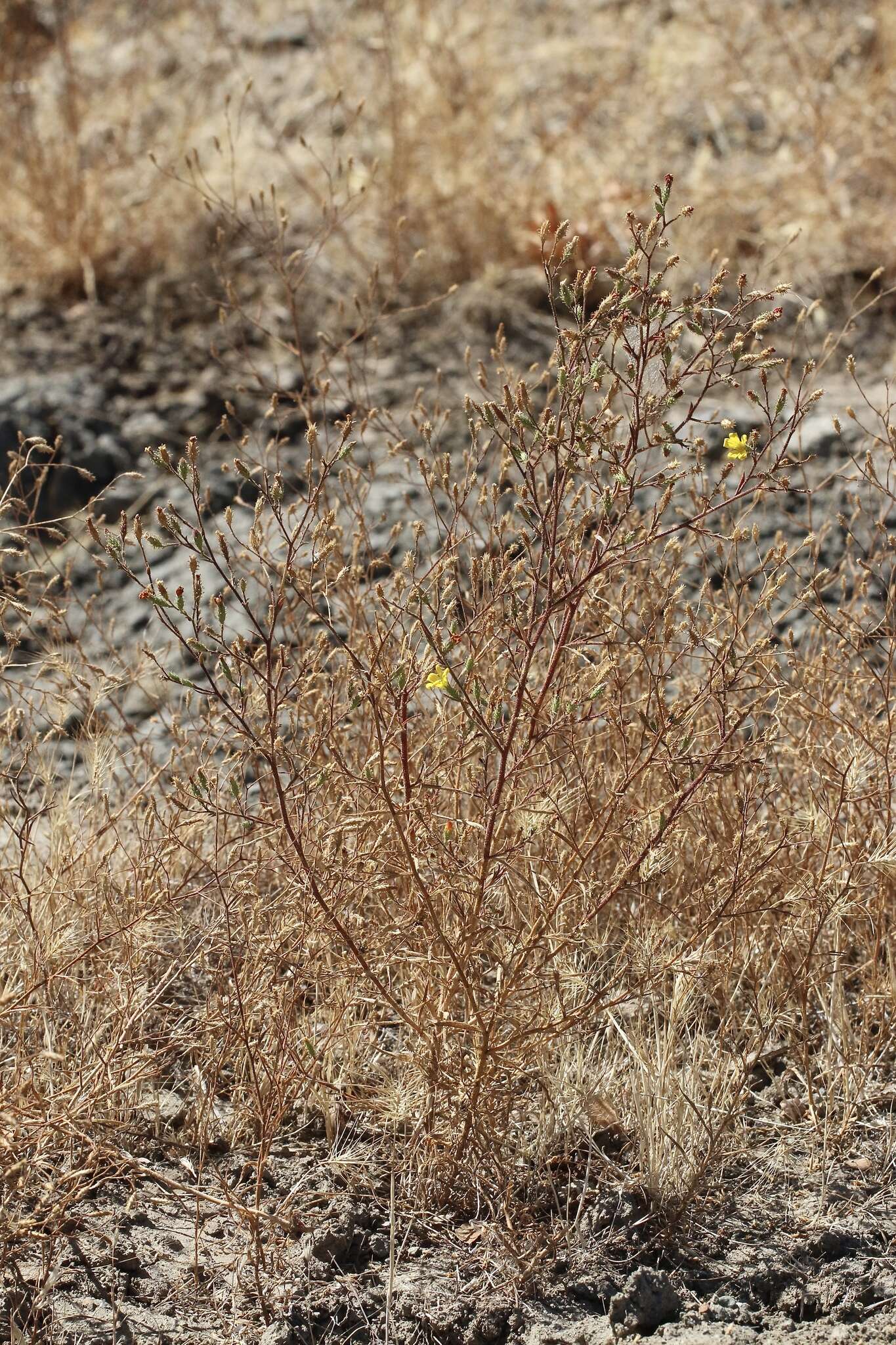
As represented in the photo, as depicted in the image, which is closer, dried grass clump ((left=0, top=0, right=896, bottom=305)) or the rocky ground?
the rocky ground

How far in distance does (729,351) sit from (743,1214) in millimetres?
1357

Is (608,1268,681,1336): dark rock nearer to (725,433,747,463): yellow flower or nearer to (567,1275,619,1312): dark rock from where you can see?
(567,1275,619,1312): dark rock

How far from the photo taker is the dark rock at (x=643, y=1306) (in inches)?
78.7

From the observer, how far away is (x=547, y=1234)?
214 cm

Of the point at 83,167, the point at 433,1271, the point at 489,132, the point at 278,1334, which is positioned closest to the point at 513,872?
the point at 433,1271

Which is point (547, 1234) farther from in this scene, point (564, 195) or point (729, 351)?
point (564, 195)

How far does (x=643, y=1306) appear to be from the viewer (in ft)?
6.57

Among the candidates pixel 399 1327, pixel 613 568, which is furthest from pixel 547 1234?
pixel 613 568

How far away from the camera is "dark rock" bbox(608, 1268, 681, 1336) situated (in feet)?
6.56

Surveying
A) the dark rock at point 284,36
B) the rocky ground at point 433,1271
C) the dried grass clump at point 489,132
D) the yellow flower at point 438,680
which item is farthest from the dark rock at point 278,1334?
the dark rock at point 284,36

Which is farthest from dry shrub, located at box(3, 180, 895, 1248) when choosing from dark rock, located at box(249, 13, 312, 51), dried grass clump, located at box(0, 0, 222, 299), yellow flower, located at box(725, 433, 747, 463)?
dark rock, located at box(249, 13, 312, 51)

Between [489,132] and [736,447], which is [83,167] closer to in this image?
[489,132]

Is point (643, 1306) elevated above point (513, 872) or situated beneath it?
situated beneath

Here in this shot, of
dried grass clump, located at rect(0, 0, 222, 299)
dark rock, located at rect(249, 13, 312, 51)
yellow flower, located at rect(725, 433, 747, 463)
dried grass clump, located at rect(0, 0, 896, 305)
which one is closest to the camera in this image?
yellow flower, located at rect(725, 433, 747, 463)
